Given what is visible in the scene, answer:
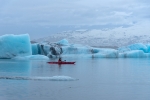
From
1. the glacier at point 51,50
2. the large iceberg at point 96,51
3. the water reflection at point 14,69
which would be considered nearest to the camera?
the water reflection at point 14,69

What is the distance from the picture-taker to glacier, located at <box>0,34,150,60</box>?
124ft

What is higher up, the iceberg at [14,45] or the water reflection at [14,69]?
the iceberg at [14,45]

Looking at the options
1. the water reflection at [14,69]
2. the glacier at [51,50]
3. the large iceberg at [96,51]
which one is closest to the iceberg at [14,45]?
the glacier at [51,50]

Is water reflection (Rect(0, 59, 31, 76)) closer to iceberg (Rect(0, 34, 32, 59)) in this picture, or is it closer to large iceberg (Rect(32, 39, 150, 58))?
iceberg (Rect(0, 34, 32, 59))

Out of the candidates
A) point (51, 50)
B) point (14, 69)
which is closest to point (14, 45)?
point (51, 50)

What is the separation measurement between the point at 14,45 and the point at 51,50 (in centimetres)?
791

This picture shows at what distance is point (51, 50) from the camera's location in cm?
4472

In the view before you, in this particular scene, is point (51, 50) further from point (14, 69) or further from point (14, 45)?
point (14, 69)

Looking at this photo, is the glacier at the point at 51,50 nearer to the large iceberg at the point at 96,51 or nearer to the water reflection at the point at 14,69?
the large iceberg at the point at 96,51

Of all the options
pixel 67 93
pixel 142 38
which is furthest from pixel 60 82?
pixel 142 38

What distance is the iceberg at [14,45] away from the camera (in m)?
37.3

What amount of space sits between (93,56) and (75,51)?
416cm

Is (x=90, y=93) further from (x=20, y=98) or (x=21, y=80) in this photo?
(x=21, y=80)

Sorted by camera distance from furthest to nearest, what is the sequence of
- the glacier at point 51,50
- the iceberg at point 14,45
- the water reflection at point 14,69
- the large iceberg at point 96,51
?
the large iceberg at point 96,51, the glacier at point 51,50, the iceberg at point 14,45, the water reflection at point 14,69
